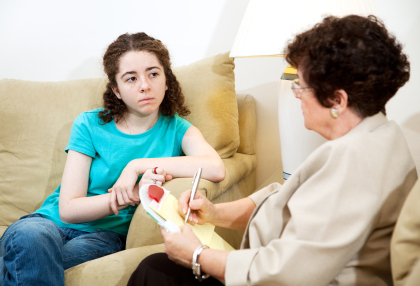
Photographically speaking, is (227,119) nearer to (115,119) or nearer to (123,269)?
(115,119)

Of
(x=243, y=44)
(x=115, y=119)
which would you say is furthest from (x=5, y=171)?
(x=243, y=44)

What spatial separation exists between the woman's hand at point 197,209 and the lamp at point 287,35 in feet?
1.56

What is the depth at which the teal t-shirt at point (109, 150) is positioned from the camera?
1.25 meters

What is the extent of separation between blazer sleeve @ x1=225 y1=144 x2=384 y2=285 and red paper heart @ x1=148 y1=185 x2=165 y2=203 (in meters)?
0.29

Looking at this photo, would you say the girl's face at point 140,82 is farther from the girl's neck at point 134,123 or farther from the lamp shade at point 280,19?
the lamp shade at point 280,19

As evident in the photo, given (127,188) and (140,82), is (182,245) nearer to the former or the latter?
(127,188)

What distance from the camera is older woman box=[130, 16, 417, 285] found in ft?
1.98

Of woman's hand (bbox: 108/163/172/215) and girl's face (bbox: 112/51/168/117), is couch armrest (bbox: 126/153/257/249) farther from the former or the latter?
girl's face (bbox: 112/51/168/117)

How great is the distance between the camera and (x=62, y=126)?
163cm

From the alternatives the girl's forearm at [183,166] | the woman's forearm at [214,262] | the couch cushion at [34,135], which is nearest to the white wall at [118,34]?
the couch cushion at [34,135]

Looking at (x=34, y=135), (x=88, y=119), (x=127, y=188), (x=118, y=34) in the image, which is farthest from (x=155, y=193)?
(x=118, y=34)

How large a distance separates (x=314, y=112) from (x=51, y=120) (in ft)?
4.42

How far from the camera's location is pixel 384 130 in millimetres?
685

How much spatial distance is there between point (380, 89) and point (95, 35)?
5.98 feet
